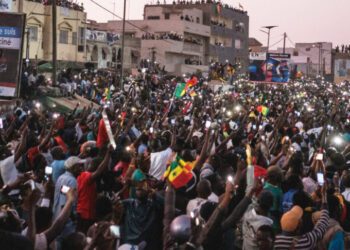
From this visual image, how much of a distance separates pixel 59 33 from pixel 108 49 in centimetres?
777

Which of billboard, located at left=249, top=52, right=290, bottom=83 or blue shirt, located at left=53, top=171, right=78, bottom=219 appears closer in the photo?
blue shirt, located at left=53, top=171, right=78, bottom=219

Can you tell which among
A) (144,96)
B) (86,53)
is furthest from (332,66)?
(144,96)

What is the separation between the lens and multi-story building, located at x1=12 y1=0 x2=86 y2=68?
113 feet

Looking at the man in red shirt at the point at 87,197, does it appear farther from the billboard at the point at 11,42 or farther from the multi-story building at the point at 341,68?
the multi-story building at the point at 341,68

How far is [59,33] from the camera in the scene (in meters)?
37.2

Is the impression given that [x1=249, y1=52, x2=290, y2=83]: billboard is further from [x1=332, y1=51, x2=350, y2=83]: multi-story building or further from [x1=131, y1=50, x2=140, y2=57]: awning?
[x1=332, y1=51, x2=350, y2=83]: multi-story building

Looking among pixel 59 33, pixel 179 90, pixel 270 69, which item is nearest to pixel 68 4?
pixel 59 33

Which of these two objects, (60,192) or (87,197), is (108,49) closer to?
(87,197)

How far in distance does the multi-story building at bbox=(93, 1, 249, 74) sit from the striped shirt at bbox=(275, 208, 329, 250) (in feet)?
125

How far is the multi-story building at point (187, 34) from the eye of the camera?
48.7 meters

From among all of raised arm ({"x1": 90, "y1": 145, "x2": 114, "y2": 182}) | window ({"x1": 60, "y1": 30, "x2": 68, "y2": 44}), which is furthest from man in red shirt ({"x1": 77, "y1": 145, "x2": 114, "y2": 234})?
window ({"x1": 60, "y1": 30, "x2": 68, "y2": 44})

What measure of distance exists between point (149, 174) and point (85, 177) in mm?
1326

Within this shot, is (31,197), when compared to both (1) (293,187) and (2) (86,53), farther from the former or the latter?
(2) (86,53)

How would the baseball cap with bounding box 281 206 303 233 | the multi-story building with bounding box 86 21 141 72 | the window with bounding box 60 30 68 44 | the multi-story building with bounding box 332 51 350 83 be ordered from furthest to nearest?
1. the multi-story building with bounding box 332 51 350 83
2. the multi-story building with bounding box 86 21 141 72
3. the window with bounding box 60 30 68 44
4. the baseball cap with bounding box 281 206 303 233
